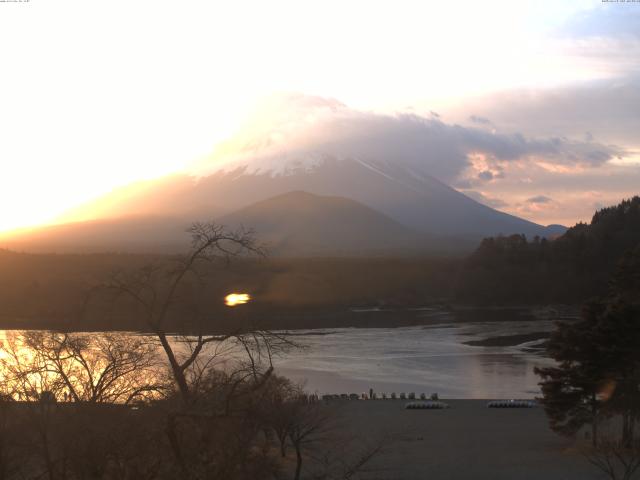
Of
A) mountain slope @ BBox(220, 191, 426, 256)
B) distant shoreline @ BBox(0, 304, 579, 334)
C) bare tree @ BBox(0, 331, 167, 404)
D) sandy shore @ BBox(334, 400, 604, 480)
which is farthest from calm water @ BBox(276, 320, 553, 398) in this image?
mountain slope @ BBox(220, 191, 426, 256)

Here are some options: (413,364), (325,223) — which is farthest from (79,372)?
(325,223)

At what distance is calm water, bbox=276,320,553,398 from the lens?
17.9 meters

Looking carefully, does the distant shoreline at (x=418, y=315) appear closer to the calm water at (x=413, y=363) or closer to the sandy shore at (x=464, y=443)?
the calm water at (x=413, y=363)

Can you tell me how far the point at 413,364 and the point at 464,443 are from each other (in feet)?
30.4

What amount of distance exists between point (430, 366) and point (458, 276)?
732 inches

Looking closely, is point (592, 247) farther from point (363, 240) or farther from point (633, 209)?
point (363, 240)

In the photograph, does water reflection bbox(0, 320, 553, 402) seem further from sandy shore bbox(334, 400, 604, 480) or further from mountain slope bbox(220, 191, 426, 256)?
mountain slope bbox(220, 191, 426, 256)

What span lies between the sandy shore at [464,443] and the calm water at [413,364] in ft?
8.21

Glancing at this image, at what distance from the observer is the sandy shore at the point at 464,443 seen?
989 centimetres

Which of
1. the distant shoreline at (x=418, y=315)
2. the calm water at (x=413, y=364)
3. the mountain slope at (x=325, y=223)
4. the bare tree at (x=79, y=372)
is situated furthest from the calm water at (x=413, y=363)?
the mountain slope at (x=325, y=223)

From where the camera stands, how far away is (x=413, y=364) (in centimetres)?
2120

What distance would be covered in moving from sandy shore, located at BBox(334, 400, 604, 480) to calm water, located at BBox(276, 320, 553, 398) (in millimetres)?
2504

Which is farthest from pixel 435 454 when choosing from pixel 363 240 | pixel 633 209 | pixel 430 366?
pixel 363 240

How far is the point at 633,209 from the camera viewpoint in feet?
166
